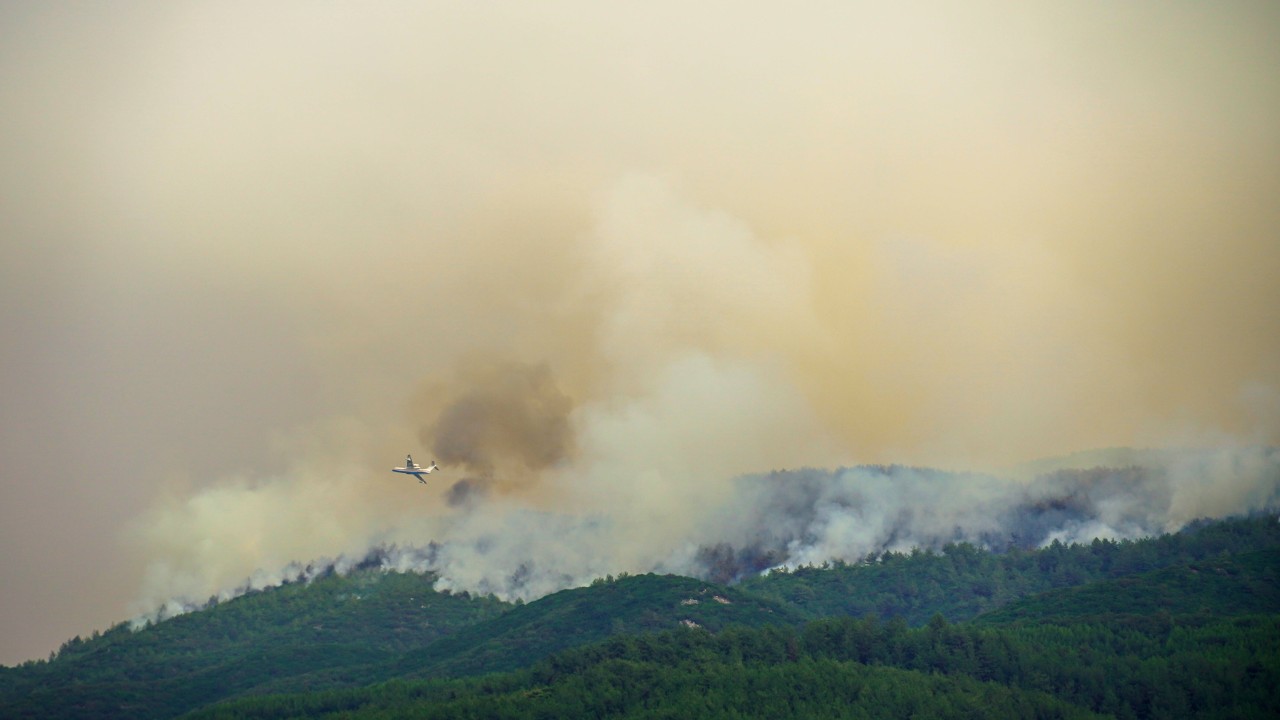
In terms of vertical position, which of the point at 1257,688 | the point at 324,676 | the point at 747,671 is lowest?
the point at 1257,688

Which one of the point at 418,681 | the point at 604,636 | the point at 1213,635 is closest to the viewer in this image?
the point at 1213,635

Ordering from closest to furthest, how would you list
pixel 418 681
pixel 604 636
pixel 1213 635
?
pixel 1213 635
pixel 418 681
pixel 604 636

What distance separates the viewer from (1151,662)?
155125mm

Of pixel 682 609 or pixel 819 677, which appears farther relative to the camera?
pixel 682 609

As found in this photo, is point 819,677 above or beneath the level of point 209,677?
beneath

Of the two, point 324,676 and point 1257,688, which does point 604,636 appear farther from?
point 1257,688

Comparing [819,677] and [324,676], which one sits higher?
[324,676]

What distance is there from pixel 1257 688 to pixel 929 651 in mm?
31973

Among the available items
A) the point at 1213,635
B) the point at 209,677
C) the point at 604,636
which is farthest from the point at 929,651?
the point at 209,677

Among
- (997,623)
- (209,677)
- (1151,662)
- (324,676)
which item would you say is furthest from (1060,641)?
(209,677)

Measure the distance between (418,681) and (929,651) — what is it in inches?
2133

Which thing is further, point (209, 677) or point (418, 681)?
point (209, 677)

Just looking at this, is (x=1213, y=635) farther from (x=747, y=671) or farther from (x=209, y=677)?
(x=209, y=677)

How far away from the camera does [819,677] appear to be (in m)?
156
